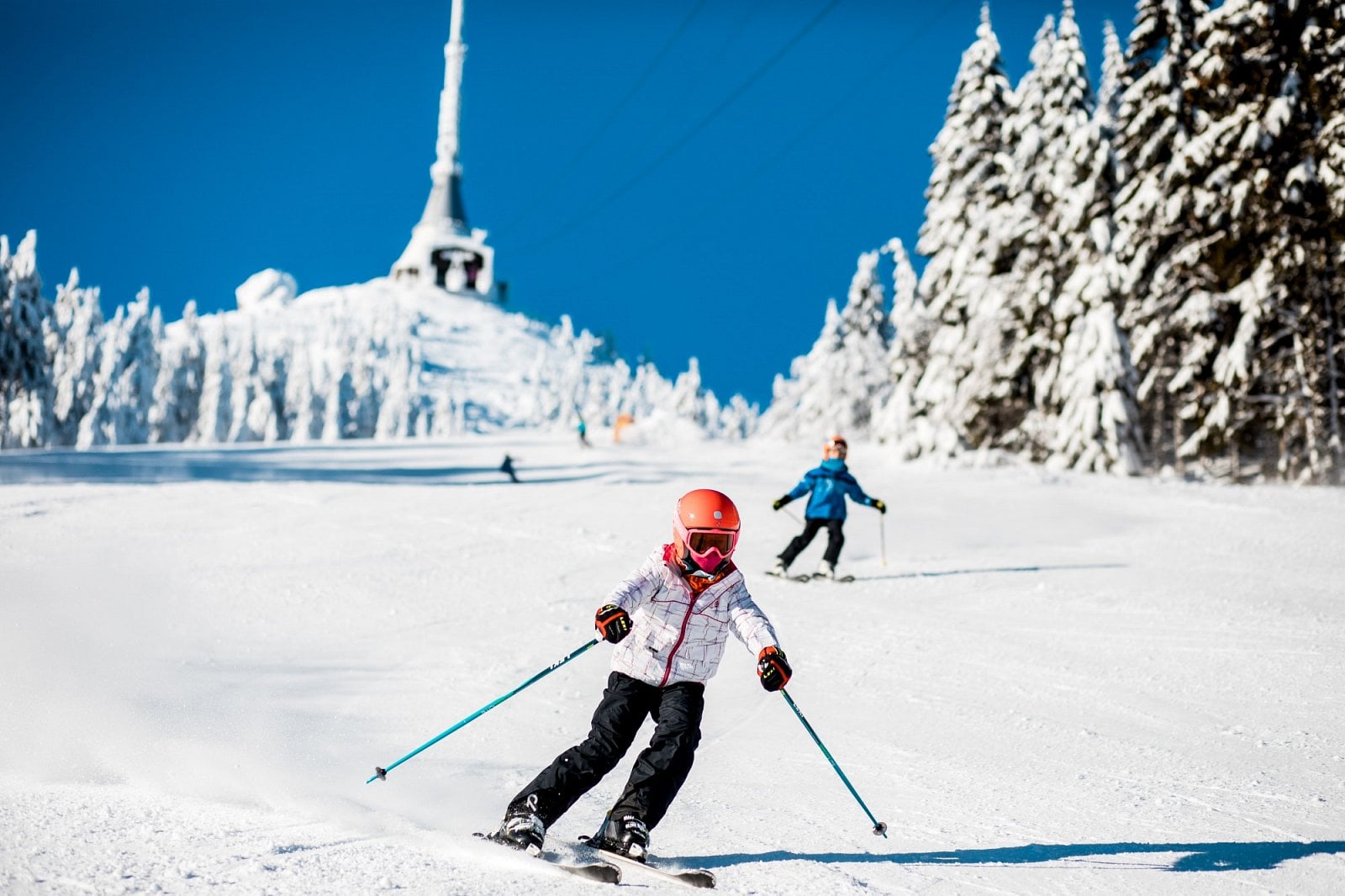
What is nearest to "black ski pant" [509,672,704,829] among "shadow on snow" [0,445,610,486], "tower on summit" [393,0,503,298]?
"shadow on snow" [0,445,610,486]

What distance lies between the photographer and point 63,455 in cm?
2312

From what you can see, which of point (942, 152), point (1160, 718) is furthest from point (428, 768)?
point (942, 152)

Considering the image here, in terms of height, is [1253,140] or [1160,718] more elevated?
[1253,140]

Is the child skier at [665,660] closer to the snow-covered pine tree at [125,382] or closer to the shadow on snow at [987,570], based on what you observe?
the shadow on snow at [987,570]

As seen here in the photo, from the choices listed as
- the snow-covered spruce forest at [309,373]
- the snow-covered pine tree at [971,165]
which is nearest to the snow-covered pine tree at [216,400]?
the snow-covered spruce forest at [309,373]

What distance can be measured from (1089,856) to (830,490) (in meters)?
6.51

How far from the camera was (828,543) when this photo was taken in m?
10.3

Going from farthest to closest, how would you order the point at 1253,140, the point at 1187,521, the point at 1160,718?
1. the point at 1253,140
2. the point at 1187,521
3. the point at 1160,718

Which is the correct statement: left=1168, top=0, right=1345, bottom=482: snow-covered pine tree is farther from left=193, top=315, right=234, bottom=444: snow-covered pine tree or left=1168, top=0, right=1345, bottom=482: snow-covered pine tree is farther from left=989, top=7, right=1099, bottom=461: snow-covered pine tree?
left=193, top=315, right=234, bottom=444: snow-covered pine tree

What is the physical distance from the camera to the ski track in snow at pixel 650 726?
3.52 meters

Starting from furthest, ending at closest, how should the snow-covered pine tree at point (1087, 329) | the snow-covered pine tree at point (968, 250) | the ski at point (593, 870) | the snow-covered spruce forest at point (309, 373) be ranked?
the snow-covered spruce forest at point (309, 373), the snow-covered pine tree at point (968, 250), the snow-covered pine tree at point (1087, 329), the ski at point (593, 870)

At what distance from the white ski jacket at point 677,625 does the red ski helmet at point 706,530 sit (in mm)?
113

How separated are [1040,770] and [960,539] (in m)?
8.84

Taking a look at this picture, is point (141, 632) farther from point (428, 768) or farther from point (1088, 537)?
point (1088, 537)
